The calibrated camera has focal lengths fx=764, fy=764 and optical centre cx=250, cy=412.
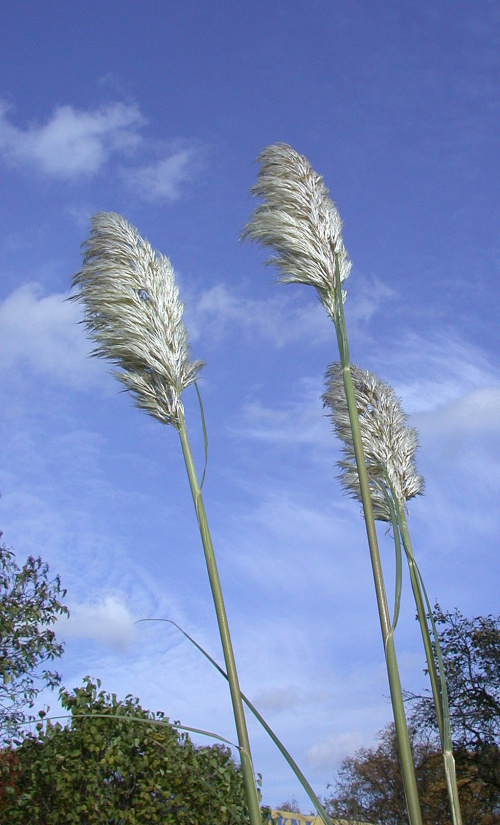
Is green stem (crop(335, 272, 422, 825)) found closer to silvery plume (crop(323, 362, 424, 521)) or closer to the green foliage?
silvery plume (crop(323, 362, 424, 521))

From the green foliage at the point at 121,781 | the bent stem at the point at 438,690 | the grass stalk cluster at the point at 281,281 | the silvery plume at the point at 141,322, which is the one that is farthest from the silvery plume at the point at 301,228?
the green foliage at the point at 121,781

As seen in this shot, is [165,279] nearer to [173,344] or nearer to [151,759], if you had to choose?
[173,344]

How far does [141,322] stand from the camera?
2.87 metres

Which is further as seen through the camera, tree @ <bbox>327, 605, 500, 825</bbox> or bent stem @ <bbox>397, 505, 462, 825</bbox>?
tree @ <bbox>327, 605, 500, 825</bbox>

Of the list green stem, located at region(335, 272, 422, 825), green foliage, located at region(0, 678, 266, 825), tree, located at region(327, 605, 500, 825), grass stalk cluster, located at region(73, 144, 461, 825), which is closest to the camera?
green stem, located at region(335, 272, 422, 825)

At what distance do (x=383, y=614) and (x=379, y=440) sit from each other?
1034mm

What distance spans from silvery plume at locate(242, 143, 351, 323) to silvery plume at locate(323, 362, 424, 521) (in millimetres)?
654

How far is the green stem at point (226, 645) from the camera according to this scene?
216 cm

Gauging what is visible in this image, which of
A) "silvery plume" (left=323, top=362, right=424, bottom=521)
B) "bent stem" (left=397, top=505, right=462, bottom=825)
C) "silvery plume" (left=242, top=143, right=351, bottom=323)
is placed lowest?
"bent stem" (left=397, top=505, right=462, bottom=825)

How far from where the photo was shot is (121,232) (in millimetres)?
3170

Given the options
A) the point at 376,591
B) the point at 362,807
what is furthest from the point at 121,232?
the point at 362,807

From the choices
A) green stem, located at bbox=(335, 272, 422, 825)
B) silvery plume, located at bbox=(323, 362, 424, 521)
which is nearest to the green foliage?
silvery plume, located at bbox=(323, 362, 424, 521)

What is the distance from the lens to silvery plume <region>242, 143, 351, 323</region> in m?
2.82

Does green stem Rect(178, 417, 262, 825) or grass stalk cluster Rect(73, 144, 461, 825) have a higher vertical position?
grass stalk cluster Rect(73, 144, 461, 825)
